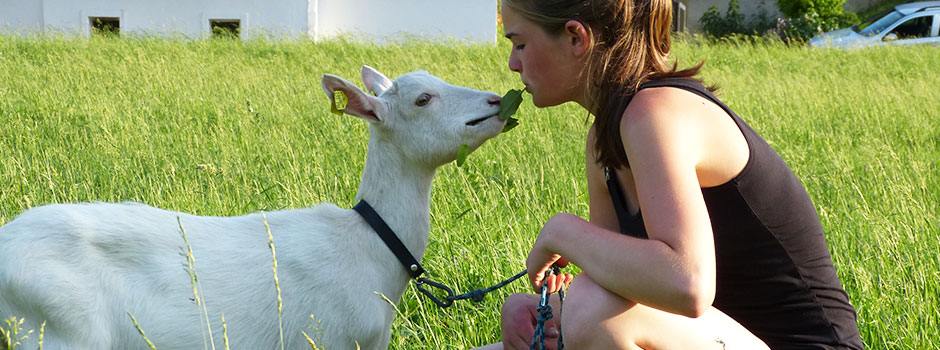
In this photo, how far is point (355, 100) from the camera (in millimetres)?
2879

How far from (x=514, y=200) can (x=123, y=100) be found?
451cm

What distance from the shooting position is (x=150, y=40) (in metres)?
12.3

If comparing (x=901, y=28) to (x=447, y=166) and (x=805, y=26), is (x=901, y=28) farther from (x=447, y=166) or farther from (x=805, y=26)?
(x=447, y=166)

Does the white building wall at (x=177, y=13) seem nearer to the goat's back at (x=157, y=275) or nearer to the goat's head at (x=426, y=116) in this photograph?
the goat's head at (x=426, y=116)

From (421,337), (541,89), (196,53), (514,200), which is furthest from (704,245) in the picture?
(196,53)

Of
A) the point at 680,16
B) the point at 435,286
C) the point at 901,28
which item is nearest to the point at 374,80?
the point at 435,286

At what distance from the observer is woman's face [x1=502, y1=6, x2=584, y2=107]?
230cm

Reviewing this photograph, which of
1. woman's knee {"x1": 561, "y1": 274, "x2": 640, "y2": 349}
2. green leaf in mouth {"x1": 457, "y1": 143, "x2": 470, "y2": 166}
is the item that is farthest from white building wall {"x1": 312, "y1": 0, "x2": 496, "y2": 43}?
woman's knee {"x1": 561, "y1": 274, "x2": 640, "y2": 349}

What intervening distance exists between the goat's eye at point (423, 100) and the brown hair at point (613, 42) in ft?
2.42

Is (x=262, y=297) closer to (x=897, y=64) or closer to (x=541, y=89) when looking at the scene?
(x=541, y=89)

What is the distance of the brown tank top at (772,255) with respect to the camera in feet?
7.05

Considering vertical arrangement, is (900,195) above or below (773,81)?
above

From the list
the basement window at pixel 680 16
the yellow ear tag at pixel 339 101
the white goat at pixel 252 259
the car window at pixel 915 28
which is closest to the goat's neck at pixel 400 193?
the white goat at pixel 252 259

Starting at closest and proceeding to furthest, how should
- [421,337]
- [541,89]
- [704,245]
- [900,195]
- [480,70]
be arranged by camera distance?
[704,245], [541,89], [421,337], [900,195], [480,70]
